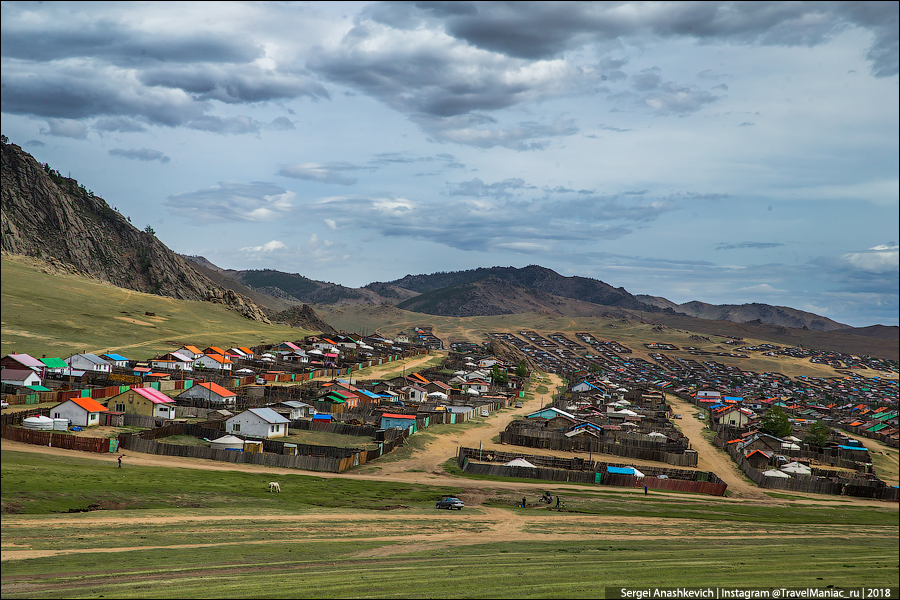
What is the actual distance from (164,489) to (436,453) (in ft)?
99.0

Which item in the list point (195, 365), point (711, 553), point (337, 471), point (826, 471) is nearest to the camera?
point (711, 553)

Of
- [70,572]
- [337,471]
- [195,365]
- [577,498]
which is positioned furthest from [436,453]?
[195,365]

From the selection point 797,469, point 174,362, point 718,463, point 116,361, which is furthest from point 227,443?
point 797,469

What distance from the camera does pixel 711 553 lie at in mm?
28016

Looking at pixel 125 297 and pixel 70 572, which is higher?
pixel 125 297

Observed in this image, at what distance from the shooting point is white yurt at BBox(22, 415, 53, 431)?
5347cm

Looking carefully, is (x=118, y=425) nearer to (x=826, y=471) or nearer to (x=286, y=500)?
(x=286, y=500)

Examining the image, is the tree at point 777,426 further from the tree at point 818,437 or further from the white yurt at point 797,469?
the white yurt at point 797,469

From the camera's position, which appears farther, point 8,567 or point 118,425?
point 118,425

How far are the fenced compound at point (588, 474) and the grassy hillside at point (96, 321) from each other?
2985 inches

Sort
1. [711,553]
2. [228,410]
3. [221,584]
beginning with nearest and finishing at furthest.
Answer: [221,584] < [711,553] < [228,410]


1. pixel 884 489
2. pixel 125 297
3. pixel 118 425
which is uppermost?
pixel 125 297

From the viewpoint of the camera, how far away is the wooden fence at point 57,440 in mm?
49531

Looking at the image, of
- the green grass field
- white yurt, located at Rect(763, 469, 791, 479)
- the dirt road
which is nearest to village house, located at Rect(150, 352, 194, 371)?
the green grass field
